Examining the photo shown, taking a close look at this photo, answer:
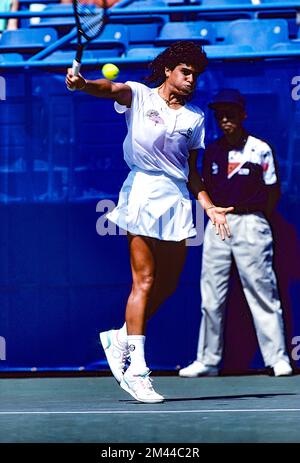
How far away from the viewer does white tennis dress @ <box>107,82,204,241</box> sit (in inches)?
274

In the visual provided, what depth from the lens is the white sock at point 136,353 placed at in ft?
21.8

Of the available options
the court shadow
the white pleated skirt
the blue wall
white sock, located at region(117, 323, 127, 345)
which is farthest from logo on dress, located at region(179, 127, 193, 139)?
the court shadow

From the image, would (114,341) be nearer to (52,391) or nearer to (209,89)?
(52,391)

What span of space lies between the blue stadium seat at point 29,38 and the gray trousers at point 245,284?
1.90 meters

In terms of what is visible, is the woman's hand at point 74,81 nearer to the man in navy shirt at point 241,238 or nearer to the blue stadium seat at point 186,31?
the man in navy shirt at point 241,238

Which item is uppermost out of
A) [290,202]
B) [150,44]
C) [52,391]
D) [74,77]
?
[150,44]

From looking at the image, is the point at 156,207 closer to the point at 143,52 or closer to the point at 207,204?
the point at 207,204

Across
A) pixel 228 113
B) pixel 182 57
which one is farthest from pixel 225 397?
pixel 228 113

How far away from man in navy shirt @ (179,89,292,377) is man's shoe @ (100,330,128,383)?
1398 millimetres

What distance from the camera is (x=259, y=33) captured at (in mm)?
9102

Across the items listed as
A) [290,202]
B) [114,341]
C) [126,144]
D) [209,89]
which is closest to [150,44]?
[209,89]

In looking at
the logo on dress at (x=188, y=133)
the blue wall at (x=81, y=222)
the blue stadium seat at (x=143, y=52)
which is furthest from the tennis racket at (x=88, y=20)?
the blue stadium seat at (x=143, y=52)
